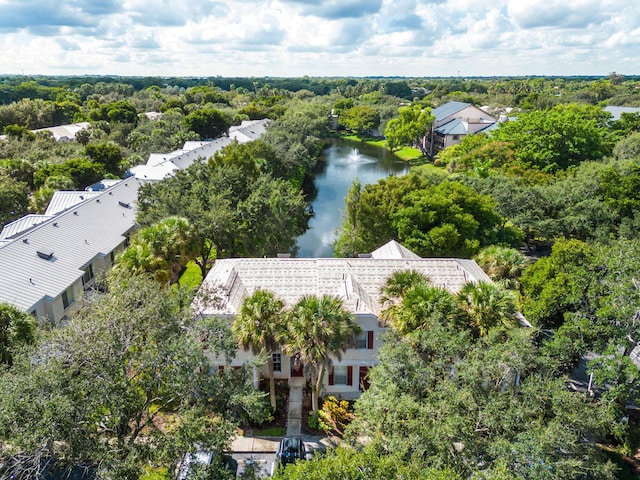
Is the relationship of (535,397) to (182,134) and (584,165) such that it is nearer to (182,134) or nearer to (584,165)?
(584,165)

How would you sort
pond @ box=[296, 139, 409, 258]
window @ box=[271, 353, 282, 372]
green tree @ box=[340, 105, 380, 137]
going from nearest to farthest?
window @ box=[271, 353, 282, 372], pond @ box=[296, 139, 409, 258], green tree @ box=[340, 105, 380, 137]

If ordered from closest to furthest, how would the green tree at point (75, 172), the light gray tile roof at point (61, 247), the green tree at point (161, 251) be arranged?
the green tree at point (161, 251) < the light gray tile roof at point (61, 247) < the green tree at point (75, 172)

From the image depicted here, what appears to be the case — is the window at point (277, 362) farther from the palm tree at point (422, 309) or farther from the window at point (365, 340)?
the palm tree at point (422, 309)

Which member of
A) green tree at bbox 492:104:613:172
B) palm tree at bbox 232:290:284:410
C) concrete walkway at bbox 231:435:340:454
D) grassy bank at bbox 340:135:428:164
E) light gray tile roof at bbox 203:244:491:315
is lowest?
grassy bank at bbox 340:135:428:164

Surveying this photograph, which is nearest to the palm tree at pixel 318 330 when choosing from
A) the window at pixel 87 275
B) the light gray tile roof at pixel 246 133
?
the window at pixel 87 275

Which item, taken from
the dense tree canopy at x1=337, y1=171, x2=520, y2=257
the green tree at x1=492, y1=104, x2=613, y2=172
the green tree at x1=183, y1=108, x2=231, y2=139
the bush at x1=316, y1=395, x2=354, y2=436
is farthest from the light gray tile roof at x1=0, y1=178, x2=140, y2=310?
the green tree at x1=183, y1=108, x2=231, y2=139

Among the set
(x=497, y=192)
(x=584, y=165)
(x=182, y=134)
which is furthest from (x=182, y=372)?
(x=182, y=134)

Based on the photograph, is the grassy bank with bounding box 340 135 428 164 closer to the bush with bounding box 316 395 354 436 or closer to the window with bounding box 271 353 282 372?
the window with bounding box 271 353 282 372
